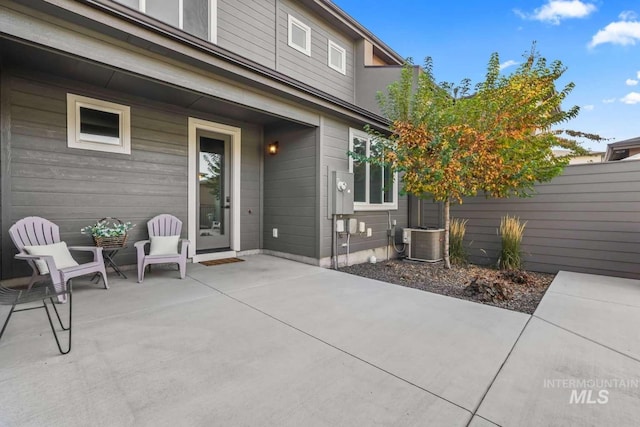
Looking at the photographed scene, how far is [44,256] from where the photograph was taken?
2.96m

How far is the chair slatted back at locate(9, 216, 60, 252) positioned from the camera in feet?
10.5

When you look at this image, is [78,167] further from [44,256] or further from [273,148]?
[273,148]

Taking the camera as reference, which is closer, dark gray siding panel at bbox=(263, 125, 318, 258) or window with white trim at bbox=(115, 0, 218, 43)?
window with white trim at bbox=(115, 0, 218, 43)

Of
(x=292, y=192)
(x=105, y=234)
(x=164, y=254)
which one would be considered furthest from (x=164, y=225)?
(x=292, y=192)

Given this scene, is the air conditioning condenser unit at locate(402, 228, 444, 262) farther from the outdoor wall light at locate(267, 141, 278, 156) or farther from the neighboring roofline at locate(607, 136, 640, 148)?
the neighboring roofline at locate(607, 136, 640, 148)

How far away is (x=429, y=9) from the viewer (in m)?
10.2

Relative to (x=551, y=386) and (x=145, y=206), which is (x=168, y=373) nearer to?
(x=551, y=386)

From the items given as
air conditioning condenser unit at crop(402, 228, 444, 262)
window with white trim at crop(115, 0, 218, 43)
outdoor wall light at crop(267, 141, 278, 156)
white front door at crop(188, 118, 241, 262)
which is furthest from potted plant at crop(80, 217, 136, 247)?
air conditioning condenser unit at crop(402, 228, 444, 262)

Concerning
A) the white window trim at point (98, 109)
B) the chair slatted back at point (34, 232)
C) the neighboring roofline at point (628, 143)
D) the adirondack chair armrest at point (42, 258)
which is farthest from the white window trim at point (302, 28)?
the neighboring roofline at point (628, 143)

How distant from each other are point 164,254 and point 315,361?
294 cm

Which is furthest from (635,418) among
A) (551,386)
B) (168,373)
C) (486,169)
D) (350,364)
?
(486,169)

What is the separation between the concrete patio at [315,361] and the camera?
151 centimetres

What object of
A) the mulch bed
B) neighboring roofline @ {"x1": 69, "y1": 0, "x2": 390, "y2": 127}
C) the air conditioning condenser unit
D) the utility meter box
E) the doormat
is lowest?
the mulch bed

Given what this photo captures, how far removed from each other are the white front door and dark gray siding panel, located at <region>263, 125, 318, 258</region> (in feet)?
2.05
